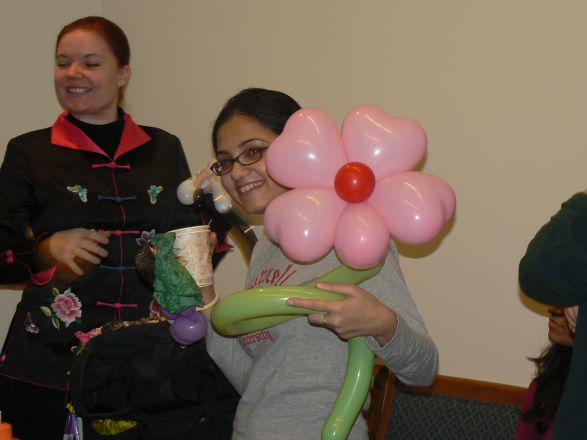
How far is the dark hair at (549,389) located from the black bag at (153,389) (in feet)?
2.30

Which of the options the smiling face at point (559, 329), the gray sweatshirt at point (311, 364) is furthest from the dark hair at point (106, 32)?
the smiling face at point (559, 329)

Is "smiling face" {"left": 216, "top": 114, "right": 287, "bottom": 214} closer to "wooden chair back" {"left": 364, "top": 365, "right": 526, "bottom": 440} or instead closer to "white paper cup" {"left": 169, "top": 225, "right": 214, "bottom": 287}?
"white paper cup" {"left": 169, "top": 225, "right": 214, "bottom": 287}

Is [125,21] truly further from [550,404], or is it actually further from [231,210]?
[550,404]

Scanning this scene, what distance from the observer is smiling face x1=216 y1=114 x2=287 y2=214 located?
58.6 inches

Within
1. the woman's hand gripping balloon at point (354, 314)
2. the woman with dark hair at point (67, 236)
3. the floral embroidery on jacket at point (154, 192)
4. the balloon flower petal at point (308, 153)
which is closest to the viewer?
the woman's hand gripping balloon at point (354, 314)

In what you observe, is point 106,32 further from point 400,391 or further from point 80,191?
point 400,391

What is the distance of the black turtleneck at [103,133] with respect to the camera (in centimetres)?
215

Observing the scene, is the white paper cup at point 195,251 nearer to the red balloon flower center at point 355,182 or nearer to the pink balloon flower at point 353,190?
the pink balloon flower at point 353,190

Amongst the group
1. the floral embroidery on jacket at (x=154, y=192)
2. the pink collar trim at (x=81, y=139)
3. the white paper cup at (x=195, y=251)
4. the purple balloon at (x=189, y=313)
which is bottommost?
the purple balloon at (x=189, y=313)

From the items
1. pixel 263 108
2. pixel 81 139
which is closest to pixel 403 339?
pixel 263 108

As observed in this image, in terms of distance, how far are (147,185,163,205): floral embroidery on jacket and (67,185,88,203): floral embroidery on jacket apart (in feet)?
0.56

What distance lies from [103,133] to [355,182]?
44.9 inches

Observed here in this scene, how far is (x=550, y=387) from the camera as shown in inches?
68.1

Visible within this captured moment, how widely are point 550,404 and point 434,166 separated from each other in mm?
759
